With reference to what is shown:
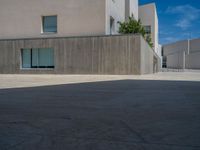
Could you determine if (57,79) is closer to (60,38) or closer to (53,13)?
(60,38)

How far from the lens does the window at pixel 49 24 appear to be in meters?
22.0

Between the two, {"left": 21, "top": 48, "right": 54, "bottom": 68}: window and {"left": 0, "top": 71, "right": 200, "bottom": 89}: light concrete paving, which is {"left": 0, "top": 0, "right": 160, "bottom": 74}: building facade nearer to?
{"left": 21, "top": 48, "right": 54, "bottom": 68}: window

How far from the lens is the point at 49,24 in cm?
2216

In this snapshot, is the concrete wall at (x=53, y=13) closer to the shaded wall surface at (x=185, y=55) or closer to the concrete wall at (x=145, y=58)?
the concrete wall at (x=145, y=58)

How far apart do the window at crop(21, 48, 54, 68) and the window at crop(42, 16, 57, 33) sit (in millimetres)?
2023

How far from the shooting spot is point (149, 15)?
44250 millimetres

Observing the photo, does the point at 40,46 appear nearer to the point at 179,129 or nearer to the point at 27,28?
the point at 27,28

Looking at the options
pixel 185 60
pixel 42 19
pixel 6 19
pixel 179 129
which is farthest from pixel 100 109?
pixel 185 60

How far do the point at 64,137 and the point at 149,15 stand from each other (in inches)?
1730

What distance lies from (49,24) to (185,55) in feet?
162

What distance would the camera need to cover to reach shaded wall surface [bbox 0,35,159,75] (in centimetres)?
1881

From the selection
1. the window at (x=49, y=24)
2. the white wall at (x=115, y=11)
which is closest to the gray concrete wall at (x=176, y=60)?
the white wall at (x=115, y=11)

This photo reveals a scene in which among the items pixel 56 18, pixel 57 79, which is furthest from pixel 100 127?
pixel 56 18

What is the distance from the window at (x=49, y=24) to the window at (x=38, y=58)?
2.02m
